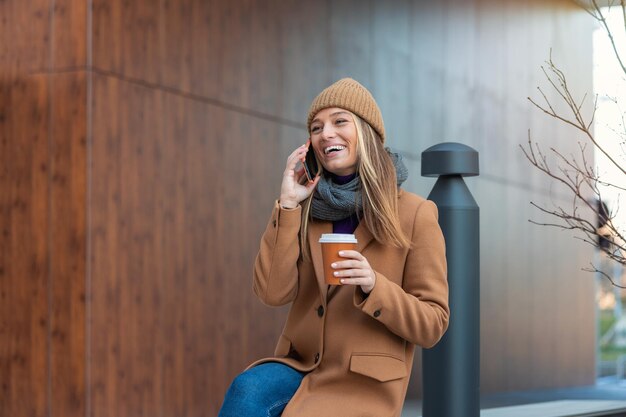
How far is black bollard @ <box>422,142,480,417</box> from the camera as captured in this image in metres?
3.96

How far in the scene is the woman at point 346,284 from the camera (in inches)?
105

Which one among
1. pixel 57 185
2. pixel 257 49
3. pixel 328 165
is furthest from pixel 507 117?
pixel 328 165

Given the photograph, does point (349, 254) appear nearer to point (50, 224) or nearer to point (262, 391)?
point (262, 391)

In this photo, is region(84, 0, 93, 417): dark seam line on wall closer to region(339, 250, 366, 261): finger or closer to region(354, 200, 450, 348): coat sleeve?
region(354, 200, 450, 348): coat sleeve

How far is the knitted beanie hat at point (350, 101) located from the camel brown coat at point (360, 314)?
0.25 m

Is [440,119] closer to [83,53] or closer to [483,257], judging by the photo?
[483,257]

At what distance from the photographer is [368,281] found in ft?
8.38

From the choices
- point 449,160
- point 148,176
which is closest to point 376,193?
point 449,160

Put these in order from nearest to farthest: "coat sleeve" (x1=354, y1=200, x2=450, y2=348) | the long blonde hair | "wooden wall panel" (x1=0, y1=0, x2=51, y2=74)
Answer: "coat sleeve" (x1=354, y1=200, x2=450, y2=348)
the long blonde hair
"wooden wall panel" (x1=0, y1=0, x2=51, y2=74)

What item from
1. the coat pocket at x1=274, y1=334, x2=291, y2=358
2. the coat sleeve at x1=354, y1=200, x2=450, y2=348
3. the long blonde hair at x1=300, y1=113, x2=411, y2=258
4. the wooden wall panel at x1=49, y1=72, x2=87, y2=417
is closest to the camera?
the coat sleeve at x1=354, y1=200, x2=450, y2=348

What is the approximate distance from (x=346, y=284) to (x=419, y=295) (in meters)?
0.22

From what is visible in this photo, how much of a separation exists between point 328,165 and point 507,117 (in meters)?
10.6

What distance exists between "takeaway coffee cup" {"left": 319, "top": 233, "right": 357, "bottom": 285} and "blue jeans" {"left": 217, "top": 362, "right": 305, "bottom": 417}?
382 millimetres

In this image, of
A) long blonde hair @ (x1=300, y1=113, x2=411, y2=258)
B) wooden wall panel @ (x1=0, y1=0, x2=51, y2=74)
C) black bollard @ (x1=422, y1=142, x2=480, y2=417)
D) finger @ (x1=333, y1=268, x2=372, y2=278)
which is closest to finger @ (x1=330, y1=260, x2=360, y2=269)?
finger @ (x1=333, y1=268, x2=372, y2=278)
